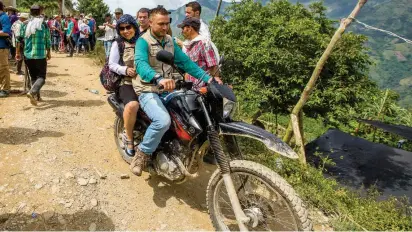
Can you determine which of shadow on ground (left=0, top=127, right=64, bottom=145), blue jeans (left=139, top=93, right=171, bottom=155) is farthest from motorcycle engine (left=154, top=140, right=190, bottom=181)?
shadow on ground (left=0, top=127, right=64, bottom=145)

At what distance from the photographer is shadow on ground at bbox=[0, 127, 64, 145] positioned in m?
4.81

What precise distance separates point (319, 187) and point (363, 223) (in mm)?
914

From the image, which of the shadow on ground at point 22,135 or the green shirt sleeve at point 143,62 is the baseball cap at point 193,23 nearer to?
the green shirt sleeve at point 143,62

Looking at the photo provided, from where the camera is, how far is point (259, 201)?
3.00m

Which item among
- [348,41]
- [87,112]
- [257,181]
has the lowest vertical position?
[87,112]

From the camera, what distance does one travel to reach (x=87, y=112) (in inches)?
262

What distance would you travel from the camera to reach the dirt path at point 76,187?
130 inches

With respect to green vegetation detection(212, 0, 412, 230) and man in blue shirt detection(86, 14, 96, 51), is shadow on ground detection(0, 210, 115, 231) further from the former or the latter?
man in blue shirt detection(86, 14, 96, 51)

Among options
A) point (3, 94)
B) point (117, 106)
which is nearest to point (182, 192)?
point (117, 106)

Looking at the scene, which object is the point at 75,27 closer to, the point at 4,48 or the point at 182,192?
the point at 4,48

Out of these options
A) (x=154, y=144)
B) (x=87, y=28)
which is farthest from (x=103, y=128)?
(x=87, y=28)

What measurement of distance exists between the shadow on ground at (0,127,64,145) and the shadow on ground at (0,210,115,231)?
1958 millimetres

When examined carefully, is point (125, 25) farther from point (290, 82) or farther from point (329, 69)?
point (329, 69)

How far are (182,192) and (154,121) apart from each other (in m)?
1.26
